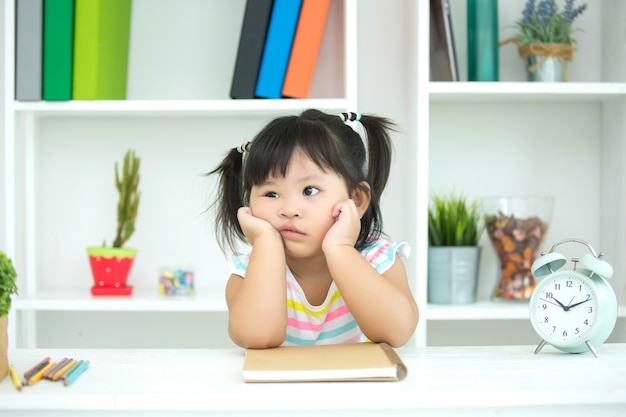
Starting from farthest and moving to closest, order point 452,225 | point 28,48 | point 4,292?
1. point 452,225
2. point 28,48
3. point 4,292

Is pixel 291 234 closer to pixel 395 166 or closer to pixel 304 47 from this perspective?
pixel 304 47

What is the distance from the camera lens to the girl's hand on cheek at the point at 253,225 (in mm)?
1167

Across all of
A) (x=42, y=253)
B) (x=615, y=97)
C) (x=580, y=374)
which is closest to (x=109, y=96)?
(x=42, y=253)

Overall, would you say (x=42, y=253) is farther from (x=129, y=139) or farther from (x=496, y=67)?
(x=496, y=67)

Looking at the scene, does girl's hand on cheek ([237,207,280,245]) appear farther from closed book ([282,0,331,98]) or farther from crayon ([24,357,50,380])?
closed book ([282,0,331,98])

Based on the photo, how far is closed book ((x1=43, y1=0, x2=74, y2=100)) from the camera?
1841mm

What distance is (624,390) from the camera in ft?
2.49

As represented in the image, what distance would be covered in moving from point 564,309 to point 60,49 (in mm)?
1349

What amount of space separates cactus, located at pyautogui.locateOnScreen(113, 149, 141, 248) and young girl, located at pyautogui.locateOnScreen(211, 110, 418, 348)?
666 mm

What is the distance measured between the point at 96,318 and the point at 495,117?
4.17ft

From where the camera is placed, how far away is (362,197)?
132 centimetres

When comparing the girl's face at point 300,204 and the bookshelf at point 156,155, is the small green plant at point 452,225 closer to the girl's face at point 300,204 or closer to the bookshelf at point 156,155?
the bookshelf at point 156,155

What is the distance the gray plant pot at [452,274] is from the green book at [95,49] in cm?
92

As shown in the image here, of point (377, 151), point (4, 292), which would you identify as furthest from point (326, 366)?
point (377, 151)
